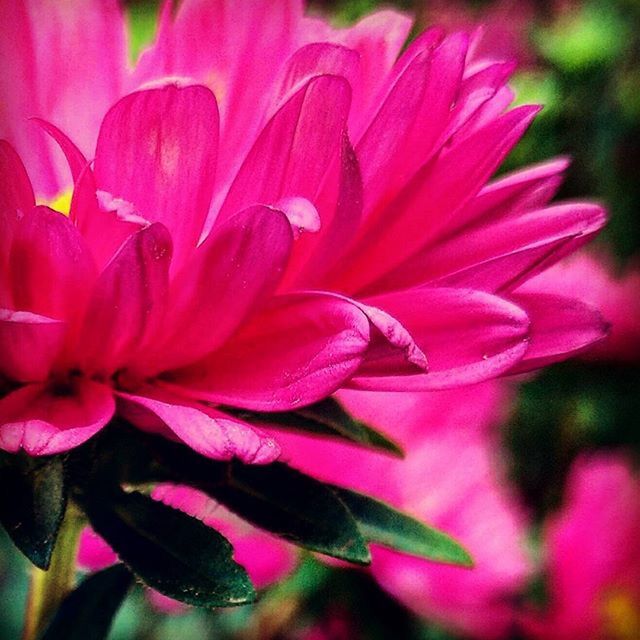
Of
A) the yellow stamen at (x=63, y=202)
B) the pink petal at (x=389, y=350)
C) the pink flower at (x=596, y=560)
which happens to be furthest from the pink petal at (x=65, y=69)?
the pink flower at (x=596, y=560)

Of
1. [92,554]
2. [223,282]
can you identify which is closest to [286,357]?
[223,282]

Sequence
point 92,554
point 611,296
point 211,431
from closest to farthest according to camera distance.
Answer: point 211,431
point 92,554
point 611,296

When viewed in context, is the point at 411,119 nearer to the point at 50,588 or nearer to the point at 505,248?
the point at 505,248

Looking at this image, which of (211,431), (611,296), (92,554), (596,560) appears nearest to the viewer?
(211,431)

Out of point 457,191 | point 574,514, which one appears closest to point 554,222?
point 457,191

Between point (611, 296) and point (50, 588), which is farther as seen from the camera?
point (611, 296)

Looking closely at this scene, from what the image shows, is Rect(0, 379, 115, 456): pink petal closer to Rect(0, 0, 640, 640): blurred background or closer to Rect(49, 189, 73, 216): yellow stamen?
Rect(49, 189, 73, 216): yellow stamen
